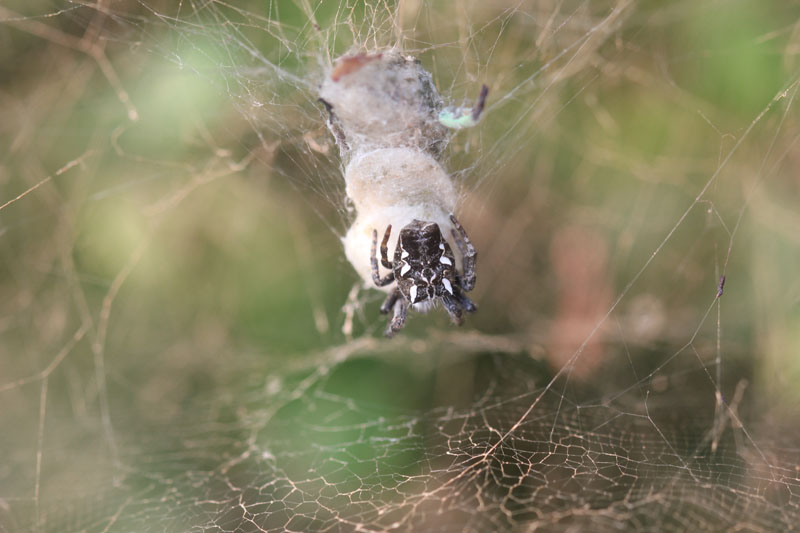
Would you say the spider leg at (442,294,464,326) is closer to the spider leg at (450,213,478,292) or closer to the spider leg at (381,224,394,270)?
the spider leg at (450,213,478,292)

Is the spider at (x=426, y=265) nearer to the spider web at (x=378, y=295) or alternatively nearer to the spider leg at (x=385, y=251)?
the spider leg at (x=385, y=251)

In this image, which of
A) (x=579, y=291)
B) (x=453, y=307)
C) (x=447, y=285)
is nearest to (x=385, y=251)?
(x=447, y=285)

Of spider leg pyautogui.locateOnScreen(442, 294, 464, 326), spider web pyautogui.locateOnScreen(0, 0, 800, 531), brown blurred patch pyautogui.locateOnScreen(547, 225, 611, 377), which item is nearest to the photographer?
spider web pyautogui.locateOnScreen(0, 0, 800, 531)

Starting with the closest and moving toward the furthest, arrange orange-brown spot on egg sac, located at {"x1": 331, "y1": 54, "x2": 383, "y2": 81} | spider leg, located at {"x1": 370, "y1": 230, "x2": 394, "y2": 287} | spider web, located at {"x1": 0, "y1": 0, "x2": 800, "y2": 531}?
orange-brown spot on egg sac, located at {"x1": 331, "y1": 54, "x2": 383, "y2": 81} < spider web, located at {"x1": 0, "y1": 0, "x2": 800, "y2": 531} < spider leg, located at {"x1": 370, "y1": 230, "x2": 394, "y2": 287}

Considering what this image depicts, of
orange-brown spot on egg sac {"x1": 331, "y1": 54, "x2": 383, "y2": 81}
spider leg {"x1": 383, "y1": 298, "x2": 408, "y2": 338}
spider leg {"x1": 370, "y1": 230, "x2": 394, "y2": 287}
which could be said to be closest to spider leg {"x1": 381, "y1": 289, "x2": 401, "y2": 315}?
spider leg {"x1": 383, "y1": 298, "x2": 408, "y2": 338}

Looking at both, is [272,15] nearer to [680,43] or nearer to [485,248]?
[485,248]

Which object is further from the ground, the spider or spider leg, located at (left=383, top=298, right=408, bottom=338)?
the spider

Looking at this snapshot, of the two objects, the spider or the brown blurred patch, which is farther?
the brown blurred patch

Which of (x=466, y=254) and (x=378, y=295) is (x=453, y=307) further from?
(x=378, y=295)
